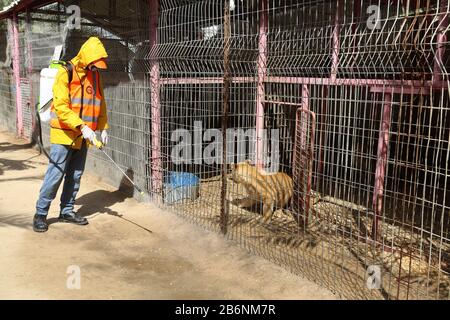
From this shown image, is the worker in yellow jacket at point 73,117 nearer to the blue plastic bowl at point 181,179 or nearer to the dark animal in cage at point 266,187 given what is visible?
the blue plastic bowl at point 181,179

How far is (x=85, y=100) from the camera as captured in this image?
490 centimetres

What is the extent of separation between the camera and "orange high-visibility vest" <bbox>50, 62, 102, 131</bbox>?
4.79 metres

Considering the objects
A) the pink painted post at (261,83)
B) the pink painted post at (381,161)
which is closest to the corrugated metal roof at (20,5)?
the pink painted post at (261,83)

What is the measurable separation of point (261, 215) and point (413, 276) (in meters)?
2.05

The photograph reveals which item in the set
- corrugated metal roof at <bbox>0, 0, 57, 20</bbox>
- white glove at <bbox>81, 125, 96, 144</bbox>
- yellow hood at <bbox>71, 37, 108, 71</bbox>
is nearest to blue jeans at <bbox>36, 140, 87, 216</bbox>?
white glove at <bbox>81, 125, 96, 144</bbox>

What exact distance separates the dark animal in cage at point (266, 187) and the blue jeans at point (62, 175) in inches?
75.1

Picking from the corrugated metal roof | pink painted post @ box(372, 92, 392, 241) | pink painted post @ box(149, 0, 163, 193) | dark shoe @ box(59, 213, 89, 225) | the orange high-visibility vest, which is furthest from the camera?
the corrugated metal roof

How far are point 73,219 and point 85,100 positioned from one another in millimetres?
1428

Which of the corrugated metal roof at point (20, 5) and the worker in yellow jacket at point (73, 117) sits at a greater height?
the corrugated metal roof at point (20, 5)

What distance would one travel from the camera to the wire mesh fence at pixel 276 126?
4.54m

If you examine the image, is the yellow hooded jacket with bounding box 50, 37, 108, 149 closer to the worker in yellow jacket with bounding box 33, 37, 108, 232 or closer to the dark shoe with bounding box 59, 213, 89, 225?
the worker in yellow jacket with bounding box 33, 37, 108, 232

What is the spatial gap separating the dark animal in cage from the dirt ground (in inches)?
31.3

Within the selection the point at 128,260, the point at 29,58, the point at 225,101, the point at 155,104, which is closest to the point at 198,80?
the point at 155,104

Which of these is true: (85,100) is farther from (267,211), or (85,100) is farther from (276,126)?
(276,126)
